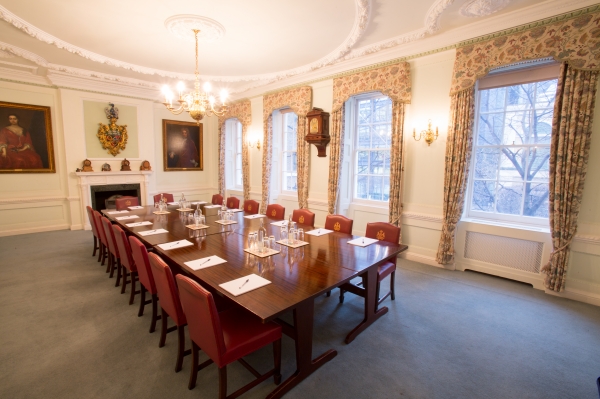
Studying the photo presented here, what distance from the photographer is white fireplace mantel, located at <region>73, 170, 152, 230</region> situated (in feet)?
20.1

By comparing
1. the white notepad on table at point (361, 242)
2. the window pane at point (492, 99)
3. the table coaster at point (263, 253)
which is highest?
the window pane at point (492, 99)

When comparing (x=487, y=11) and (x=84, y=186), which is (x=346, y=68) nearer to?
(x=487, y=11)

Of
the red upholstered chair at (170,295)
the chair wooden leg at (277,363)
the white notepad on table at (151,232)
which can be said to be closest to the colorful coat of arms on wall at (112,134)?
the white notepad on table at (151,232)

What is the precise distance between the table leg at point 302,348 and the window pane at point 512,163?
11.2 ft

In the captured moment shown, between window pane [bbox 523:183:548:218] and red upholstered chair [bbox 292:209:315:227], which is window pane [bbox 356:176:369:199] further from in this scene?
window pane [bbox 523:183:548:218]

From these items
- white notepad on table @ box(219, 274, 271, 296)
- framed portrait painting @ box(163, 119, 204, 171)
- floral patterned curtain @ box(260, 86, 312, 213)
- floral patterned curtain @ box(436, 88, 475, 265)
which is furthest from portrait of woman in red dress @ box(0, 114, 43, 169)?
floral patterned curtain @ box(436, 88, 475, 265)

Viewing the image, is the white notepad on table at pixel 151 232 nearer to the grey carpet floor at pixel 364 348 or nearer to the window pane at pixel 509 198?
the grey carpet floor at pixel 364 348

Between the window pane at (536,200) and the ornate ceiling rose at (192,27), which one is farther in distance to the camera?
the window pane at (536,200)

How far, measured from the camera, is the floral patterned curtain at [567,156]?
3029mm

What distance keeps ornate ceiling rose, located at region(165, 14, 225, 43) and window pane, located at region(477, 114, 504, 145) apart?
3.72m

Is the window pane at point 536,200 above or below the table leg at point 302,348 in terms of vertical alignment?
above

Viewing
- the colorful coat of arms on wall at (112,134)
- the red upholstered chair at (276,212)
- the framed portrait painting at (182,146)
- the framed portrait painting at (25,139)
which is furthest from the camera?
the framed portrait painting at (182,146)

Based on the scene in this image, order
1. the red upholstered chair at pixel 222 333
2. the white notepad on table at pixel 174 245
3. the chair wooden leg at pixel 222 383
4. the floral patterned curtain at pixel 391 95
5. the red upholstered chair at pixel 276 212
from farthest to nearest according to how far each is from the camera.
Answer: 1. the red upholstered chair at pixel 276 212
2. the floral patterned curtain at pixel 391 95
3. the white notepad on table at pixel 174 245
4. the chair wooden leg at pixel 222 383
5. the red upholstered chair at pixel 222 333

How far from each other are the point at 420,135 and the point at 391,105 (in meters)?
0.83
